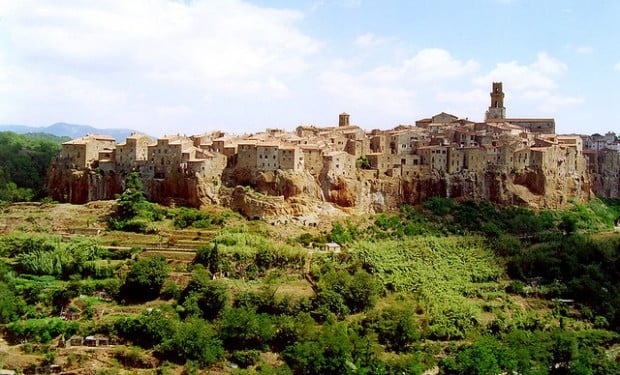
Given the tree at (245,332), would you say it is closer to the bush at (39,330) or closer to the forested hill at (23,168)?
the bush at (39,330)

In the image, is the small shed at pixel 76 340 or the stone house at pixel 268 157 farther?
the stone house at pixel 268 157

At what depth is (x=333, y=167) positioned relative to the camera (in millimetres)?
34719

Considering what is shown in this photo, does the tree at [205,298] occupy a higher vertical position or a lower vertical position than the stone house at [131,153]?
lower

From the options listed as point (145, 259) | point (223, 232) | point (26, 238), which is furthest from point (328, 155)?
point (26, 238)

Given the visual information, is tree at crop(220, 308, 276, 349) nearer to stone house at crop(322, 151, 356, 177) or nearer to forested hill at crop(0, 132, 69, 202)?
stone house at crop(322, 151, 356, 177)

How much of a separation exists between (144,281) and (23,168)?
2560 centimetres

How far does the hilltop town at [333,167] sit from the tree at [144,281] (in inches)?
241

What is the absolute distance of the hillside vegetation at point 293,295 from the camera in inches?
979

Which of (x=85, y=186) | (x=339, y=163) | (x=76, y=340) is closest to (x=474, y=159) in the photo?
(x=339, y=163)

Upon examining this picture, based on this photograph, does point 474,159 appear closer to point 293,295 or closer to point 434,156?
point 434,156

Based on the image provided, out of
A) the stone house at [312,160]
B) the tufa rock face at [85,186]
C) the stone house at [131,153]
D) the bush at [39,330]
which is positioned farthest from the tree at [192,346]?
the stone house at [131,153]

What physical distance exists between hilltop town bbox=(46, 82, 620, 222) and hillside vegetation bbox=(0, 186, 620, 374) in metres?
1.53

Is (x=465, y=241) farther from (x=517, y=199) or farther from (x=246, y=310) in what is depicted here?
(x=246, y=310)

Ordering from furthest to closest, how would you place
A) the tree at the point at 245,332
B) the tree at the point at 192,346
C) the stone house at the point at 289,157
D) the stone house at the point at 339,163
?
the stone house at the point at 339,163 < the stone house at the point at 289,157 < the tree at the point at 245,332 < the tree at the point at 192,346
